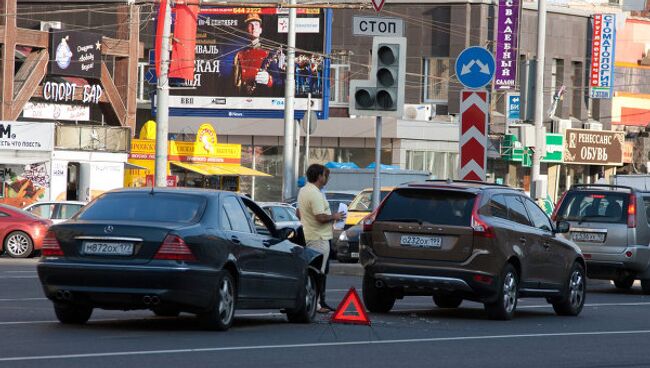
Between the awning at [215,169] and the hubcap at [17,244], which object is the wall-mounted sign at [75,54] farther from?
the hubcap at [17,244]

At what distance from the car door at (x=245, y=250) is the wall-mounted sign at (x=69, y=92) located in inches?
1529

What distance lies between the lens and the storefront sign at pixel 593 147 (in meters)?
68.1

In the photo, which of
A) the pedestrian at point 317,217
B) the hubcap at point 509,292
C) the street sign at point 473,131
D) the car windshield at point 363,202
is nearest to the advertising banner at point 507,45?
the car windshield at point 363,202

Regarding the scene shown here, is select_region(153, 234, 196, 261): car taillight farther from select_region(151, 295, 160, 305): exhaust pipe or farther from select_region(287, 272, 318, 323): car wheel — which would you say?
select_region(287, 272, 318, 323): car wheel

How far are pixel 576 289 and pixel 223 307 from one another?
6904mm

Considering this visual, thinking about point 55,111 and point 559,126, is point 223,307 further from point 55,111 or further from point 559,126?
point 559,126

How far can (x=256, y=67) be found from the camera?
66.6 meters

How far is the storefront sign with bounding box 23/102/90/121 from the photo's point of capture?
176 ft

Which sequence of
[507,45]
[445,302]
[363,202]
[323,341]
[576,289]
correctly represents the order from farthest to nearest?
1. [507,45]
2. [363,202]
3. [445,302]
4. [576,289]
5. [323,341]

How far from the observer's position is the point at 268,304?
15766 mm

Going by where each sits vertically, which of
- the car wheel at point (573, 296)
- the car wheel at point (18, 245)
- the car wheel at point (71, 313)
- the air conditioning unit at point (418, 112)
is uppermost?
the air conditioning unit at point (418, 112)

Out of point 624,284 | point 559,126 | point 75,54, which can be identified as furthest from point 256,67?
point 624,284

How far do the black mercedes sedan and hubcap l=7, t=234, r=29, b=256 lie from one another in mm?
19596

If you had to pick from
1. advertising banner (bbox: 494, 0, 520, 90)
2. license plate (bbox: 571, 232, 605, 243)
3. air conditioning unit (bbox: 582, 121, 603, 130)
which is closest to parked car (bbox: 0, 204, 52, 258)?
license plate (bbox: 571, 232, 605, 243)
